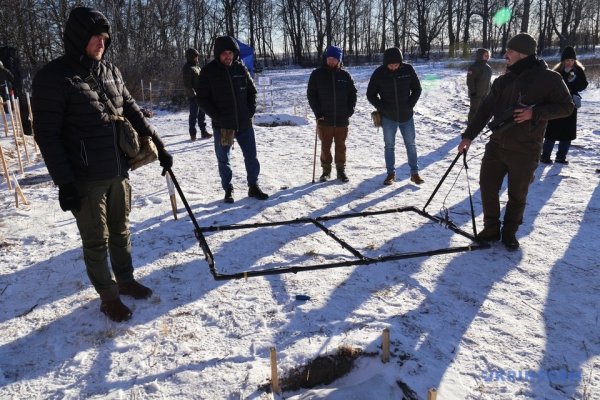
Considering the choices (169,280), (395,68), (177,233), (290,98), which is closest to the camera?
(169,280)

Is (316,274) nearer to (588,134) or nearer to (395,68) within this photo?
(395,68)

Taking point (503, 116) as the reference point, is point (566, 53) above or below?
above

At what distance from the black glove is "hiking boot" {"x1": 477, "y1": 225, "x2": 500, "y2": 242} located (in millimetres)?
3639

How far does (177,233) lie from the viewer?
5090 mm

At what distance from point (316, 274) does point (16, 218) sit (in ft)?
12.4

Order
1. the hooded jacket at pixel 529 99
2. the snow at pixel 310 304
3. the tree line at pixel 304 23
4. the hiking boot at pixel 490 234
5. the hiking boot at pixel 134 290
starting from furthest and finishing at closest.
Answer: the tree line at pixel 304 23 → the hiking boot at pixel 490 234 → the hooded jacket at pixel 529 99 → the hiking boot at pixel 134 290 → the snow at pixel 310 304

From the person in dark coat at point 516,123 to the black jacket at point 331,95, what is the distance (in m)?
2.32

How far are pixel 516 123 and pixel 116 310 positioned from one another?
11.9 feet

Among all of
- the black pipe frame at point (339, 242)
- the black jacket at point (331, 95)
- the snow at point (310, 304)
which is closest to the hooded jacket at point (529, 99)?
the black pipe frame at point (339, 242)

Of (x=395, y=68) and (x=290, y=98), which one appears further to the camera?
(x=290, y=98)

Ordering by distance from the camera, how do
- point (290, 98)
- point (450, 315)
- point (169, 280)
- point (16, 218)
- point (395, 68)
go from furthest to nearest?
point (290, 98)
point (395, 68)
point (16, 218)
point (169, 280)
point (450, 315)

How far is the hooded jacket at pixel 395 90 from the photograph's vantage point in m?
6.42

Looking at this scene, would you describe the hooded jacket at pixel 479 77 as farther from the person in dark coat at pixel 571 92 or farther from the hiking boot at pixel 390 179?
the hiking boot at pixel 390 179

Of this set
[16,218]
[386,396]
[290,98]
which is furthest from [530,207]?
[290,98]
